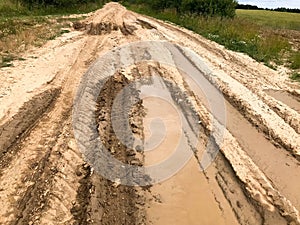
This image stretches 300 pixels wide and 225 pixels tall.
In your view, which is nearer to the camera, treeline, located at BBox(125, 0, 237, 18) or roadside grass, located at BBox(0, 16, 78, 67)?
roadside grass, located at BBox(0, 16, 78, 67)

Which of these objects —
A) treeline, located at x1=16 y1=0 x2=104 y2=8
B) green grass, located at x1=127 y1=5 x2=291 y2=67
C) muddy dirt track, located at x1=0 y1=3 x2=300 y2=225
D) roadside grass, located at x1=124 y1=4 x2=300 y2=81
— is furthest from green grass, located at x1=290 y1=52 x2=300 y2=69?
treeline, located at x1=16 y1=0 x2=104 y2=8

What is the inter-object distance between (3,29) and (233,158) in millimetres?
12176

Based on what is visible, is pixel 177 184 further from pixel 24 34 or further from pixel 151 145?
pixel 24 34

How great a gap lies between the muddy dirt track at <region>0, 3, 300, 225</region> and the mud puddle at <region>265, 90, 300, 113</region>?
0.03 metres

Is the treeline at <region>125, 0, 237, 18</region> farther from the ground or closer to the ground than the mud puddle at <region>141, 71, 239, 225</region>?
closer to the ground

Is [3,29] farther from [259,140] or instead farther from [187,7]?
[187,7]

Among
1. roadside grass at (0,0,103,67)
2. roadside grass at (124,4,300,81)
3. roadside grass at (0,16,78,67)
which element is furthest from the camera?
roadside grass at (124,4,300,81)

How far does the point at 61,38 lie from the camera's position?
50.5 ft

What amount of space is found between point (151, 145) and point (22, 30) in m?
11.3

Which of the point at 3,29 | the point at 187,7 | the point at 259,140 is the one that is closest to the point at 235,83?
the point at 259,140

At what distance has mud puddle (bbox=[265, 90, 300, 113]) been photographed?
355 inches

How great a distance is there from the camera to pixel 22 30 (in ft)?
52.0

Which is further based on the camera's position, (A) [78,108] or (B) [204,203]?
(A) [78,108]

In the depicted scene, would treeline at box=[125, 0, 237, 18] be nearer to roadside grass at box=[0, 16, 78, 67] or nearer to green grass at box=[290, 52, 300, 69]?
roadside grass at box=[0, 16, 78, 67]
